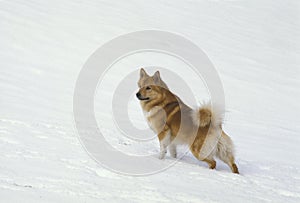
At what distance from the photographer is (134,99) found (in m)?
11.3

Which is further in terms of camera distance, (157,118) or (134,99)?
(134,99)

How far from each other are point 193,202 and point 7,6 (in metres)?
14.5

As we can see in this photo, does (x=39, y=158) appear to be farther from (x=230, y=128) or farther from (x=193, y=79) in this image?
(x=193, y=79)

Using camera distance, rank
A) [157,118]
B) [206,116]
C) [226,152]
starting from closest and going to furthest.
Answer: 1. [206,116]
2. [226,152]
3. [157,118]

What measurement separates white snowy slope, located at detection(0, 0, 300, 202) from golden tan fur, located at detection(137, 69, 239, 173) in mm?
279

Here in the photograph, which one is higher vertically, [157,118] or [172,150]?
[157,118]

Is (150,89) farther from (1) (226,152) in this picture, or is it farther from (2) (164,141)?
(1) (226,152)

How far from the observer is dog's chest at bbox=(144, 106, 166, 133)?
20.7ft

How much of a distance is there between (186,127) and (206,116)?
0.35 meters

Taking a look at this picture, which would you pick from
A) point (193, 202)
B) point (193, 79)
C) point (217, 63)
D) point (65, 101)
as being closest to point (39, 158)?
point (193, 202)

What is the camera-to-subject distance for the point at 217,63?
54.1 feet

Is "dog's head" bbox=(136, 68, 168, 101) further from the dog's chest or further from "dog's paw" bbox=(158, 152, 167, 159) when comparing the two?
"dog's paw" bbox=(158, 152, 167, 159)

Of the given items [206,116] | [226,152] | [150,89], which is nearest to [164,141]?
[206,116]

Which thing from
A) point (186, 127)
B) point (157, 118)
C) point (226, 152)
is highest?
point (157, 118)
